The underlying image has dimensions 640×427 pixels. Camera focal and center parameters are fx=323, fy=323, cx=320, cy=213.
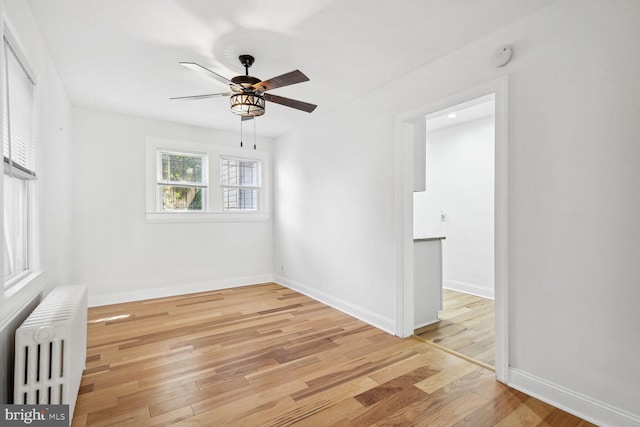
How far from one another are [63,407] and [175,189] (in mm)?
3487

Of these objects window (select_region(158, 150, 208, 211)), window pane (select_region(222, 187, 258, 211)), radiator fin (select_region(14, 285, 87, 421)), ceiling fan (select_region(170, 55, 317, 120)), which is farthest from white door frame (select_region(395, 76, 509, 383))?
window (select_region(158, 150, 208, 211))

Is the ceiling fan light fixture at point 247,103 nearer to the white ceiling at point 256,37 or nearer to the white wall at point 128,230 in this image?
the white ceiling at point 256,37

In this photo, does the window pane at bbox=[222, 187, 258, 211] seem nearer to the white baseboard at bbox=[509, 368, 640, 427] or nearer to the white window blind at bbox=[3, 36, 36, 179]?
the white window blind at bbox=[3, 36, 36, 179]

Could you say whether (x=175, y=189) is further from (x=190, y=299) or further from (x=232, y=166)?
(x=190, y=299)

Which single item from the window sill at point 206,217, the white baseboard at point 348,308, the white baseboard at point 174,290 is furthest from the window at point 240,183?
the white baseboard at point 348,308

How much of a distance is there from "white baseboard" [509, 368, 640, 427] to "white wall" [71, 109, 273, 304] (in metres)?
4.13

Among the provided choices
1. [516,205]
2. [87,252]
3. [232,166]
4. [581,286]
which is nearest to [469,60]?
[516,205]

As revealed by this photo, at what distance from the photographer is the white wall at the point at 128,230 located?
4.16 m

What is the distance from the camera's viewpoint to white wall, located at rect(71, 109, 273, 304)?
13.7 feet

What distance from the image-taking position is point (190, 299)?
179 inches

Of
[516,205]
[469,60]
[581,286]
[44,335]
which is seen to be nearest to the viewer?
[44,335]

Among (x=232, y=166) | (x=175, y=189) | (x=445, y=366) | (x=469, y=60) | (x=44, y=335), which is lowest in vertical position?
(x=445, y=366)

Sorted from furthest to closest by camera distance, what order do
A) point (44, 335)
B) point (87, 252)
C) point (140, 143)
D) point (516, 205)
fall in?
point (140, 143)
point (87, 252)
point (516, 205)
point (44, 335)

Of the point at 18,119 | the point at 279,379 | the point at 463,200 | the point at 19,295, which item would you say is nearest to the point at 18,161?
the point at 18,119
